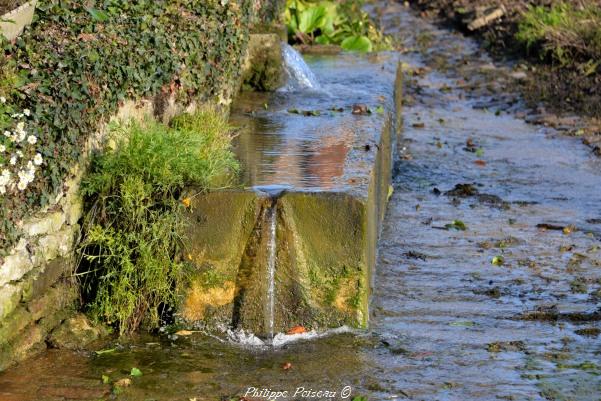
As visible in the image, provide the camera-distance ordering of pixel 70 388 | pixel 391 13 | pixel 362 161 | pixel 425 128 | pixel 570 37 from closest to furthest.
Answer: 1. pixel 70 388
2. pixel 362 161
3. pixel 425 128
4. pixel 570 37
5. pixel 391 13

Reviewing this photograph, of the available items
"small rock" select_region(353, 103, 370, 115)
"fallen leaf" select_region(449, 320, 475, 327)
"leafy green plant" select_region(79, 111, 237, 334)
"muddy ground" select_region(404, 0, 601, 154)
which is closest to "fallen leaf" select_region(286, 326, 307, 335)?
"leafy green plant" select_region(79, 111, 237, 334)

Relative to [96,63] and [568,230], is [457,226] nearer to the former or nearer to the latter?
[568,230]

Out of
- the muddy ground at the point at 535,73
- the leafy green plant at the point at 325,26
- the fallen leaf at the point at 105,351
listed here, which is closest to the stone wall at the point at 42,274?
the fallen leaf at the point at 105,351

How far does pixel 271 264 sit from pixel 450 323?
1067mm

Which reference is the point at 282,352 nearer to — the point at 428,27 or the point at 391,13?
the point at 428,27

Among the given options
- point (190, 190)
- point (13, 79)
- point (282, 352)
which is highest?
point (13, 79)

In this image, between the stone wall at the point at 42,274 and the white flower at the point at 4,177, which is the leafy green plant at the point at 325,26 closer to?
the stone wall at the point at 42,274

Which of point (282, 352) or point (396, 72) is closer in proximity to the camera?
point (282, 352)

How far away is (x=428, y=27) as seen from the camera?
60.5ft

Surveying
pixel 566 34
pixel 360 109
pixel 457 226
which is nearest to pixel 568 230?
pixel 457 226

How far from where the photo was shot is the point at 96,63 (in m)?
6.18

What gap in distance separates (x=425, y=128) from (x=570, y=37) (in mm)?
3776

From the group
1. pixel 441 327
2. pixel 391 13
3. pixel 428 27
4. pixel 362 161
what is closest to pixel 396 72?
pixel 362 161

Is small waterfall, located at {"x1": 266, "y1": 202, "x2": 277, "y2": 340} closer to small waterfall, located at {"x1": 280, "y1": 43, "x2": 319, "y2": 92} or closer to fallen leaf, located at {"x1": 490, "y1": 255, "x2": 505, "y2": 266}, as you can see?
fallen leaf, located at {"x1": 490, "y1": 255, "x2": 505, "y2": 266}
